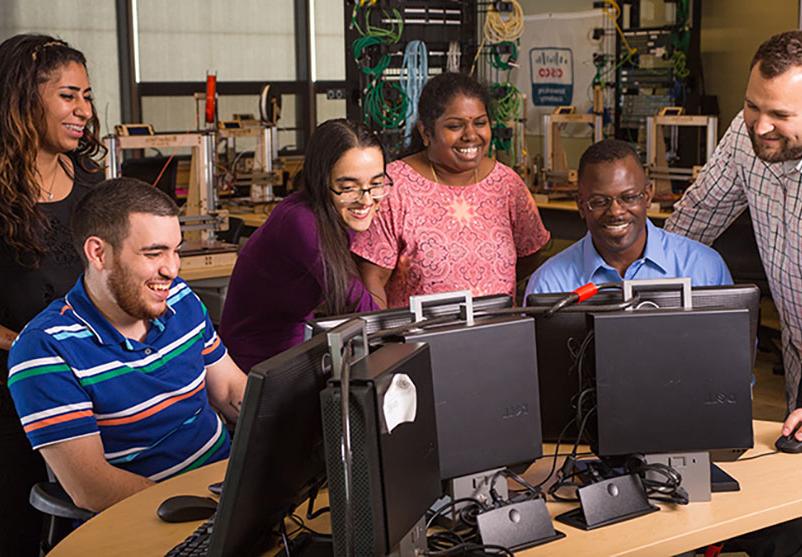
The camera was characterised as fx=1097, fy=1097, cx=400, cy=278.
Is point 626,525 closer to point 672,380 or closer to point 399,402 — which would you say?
point 672,380

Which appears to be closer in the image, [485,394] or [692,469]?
[485,394]

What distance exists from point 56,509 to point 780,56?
6.24 ft

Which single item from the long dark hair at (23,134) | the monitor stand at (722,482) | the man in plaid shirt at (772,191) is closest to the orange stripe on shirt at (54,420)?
the long dark hair at (23,134)

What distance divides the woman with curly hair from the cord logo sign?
19.1ft

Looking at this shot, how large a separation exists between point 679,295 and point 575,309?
192 mm

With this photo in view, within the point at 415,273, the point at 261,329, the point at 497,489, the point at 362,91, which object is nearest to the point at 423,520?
the point at 497,489

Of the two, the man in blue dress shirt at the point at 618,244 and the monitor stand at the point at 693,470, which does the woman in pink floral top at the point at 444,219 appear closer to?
the man in blue dress shirt at the point at 618,244

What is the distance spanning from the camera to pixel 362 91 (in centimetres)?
514

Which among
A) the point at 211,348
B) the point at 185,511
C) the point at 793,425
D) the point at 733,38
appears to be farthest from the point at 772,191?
the point at 733,38

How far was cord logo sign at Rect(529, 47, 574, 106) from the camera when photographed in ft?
26.6

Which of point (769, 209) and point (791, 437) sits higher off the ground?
point (769, 209)

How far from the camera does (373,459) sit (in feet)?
4.67

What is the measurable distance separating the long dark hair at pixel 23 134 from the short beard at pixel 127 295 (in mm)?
510

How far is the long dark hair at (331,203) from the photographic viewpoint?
2.57 meters
